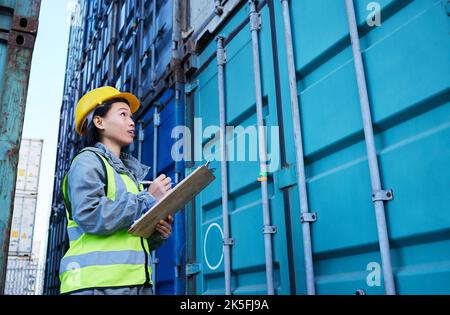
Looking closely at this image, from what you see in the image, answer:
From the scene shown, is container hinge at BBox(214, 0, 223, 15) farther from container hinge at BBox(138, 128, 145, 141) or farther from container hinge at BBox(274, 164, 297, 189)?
container hinge at BBox(138, 128, 145, 141)

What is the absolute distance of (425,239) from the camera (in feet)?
5.54

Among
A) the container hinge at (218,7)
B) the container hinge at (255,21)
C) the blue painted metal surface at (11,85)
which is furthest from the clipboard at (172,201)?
the container hinge at (218,7)

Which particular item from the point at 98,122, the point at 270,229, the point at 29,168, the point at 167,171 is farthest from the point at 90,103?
the point at 29,168

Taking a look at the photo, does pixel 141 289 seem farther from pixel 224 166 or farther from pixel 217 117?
pixel 217 117

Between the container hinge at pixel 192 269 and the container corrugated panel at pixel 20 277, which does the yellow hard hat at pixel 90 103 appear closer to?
the container hinge at pixel 192 269

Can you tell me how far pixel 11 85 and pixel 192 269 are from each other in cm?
212

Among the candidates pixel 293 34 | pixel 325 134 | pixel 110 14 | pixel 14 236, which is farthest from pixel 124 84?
pixel 14 236

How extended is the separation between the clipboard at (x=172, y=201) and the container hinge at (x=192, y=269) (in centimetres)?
159

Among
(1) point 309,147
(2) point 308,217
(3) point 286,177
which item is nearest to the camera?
(2) point 308,217

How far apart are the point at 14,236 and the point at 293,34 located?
12242 millimetres

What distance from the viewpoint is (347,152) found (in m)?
2.08

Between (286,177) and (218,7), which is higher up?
(218,7)

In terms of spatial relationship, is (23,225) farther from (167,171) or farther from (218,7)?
(218,7)

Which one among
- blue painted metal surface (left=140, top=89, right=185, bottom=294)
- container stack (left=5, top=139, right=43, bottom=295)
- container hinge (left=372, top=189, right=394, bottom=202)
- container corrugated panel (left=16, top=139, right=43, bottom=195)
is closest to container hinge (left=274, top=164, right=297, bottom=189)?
container hinge (left=372, top=189, right=394, bottom=202)
